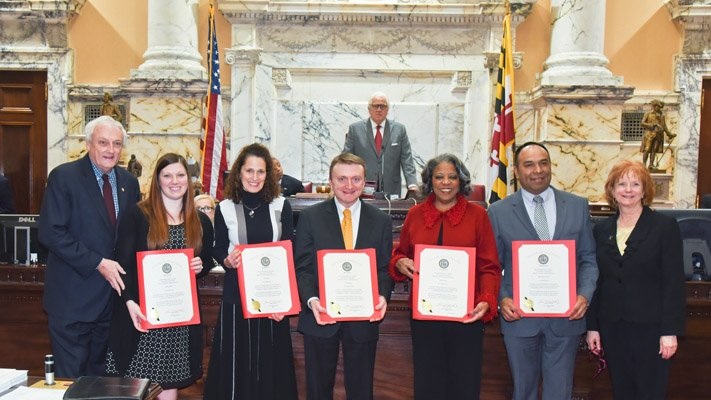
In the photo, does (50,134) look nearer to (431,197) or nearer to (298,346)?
(298,346)

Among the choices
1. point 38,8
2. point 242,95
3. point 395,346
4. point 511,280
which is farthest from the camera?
point 242,95

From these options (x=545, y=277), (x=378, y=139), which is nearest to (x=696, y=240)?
(x=545, y=277)

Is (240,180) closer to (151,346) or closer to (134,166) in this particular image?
(151,346)

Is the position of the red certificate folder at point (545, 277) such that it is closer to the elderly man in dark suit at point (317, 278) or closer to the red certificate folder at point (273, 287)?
the elderly man in dark suit at point (317, 278)

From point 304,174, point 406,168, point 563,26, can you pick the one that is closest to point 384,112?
point 406,168

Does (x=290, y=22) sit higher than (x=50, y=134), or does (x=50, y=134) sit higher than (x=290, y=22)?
(x=290, y=22)

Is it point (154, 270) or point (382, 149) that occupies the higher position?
point (382, 149)

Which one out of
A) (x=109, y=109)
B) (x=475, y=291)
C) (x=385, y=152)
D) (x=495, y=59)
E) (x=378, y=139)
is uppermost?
(x=495, y=59)

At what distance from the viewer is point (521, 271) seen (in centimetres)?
310

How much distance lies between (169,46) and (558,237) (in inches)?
248

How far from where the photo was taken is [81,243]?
312cm

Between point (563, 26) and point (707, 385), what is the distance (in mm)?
5494

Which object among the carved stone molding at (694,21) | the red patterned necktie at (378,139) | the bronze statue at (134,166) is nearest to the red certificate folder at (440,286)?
the red patterned necktie at (378,139)

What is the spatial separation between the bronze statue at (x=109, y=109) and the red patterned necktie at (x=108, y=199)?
4.82 metres
